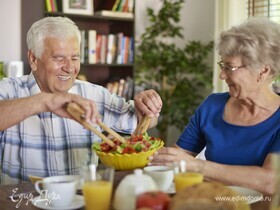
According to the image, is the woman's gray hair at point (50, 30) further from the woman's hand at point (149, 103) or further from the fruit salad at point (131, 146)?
the fruit salad at point (131, 146)

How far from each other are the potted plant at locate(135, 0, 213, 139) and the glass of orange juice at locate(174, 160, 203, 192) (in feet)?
9.83

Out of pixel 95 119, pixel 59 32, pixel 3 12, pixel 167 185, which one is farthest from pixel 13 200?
pixel 3 12

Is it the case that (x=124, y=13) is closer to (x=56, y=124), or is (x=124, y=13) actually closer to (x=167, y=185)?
(x=56, y=124)

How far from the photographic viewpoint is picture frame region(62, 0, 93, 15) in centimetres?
364

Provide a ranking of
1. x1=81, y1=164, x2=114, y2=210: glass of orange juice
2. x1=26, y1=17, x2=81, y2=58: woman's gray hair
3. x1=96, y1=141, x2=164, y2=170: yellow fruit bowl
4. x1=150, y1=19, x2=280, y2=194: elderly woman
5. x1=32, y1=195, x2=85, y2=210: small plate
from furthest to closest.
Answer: x1=26, y1=17, x2=81, y2=58: woman's gray hair < x1=150, y1=19, x2=280, y2=194: elderly woman < x1=96, y1=141, x2=164, y2=170: yellow fruit bowl < x1=32, y1=195, x2=85, y2=210: small plate < x1=81, y1=164, x2=114, y2=210: glass of orange juice

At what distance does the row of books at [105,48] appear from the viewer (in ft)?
12.5

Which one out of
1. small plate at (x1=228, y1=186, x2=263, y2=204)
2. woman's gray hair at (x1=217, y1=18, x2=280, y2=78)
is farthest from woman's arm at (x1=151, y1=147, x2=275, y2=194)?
woman's gray hair at (x1=217, y1=18, x2=280, y2=78)

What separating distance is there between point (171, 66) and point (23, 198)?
119 inches

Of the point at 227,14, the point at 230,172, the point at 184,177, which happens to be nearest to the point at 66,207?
the point at 184,177

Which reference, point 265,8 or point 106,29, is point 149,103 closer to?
point 265,8

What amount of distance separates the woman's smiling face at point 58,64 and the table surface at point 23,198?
0.60m

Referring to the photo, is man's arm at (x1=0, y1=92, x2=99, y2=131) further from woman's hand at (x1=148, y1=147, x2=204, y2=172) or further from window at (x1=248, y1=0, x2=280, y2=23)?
window at (x1=248, y1=0, x2=280, y2=23)

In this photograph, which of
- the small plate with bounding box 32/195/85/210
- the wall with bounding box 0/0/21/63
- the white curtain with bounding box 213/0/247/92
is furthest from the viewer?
the white curtain with bounding box 213/0/247/92

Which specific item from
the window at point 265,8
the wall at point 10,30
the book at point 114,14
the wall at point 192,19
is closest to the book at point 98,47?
the book at point 114,14
